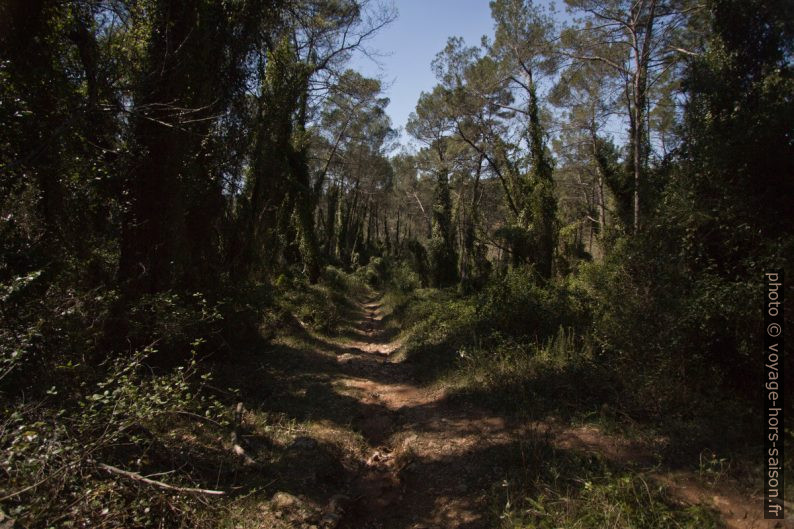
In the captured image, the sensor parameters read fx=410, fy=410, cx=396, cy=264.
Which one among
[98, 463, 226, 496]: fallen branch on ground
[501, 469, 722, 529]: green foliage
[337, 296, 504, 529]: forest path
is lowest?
[337, 296, 504, 529]: forest path

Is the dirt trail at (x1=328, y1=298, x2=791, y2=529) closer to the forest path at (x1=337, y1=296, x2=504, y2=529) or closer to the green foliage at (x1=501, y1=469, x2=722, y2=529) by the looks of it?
the forest path at (x1=337, y1=296, x2=504, y2=529)

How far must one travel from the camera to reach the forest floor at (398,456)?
381cm

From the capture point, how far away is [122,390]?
3311mm

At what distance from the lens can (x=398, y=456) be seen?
17.8 feet

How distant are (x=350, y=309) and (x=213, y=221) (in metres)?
9.27

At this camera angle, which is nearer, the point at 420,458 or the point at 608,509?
the point at 608,509

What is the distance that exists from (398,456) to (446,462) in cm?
68

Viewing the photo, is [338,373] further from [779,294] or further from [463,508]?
[779,294]

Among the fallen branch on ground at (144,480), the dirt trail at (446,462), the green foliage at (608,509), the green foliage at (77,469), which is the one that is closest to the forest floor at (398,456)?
the dirt trail at (446,462)

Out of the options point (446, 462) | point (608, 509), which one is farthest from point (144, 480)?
point (608, 509)

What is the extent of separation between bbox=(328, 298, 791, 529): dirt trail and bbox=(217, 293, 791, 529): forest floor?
1 cm

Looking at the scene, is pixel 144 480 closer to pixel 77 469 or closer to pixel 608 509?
pixel 77 469

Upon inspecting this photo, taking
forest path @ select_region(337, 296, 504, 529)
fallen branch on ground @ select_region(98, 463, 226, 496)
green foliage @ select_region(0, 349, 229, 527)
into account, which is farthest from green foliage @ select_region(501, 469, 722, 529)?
green foliage @ select_region(0, 349, 229, 527)

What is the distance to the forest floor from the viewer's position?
3.81 meters
